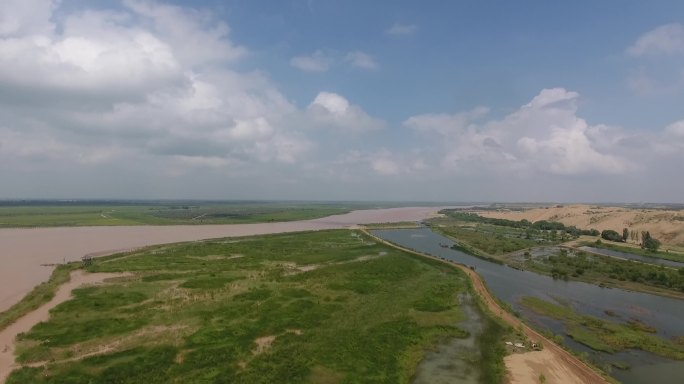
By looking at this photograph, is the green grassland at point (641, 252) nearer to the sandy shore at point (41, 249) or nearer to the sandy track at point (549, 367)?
the sandy track at point (549, 367)

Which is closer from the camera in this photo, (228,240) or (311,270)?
(311,270)

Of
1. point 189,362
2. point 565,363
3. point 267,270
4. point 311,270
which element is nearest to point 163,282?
point 267,270

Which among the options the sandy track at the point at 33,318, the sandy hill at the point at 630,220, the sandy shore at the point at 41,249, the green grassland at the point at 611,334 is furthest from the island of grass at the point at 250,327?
the sandy hill at the point at 630,220

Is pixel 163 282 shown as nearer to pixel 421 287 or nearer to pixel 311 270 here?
pixel 311 270

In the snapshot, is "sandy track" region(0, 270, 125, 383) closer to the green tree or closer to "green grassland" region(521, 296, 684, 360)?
"green grassland" region(521, 296, 684, 360)

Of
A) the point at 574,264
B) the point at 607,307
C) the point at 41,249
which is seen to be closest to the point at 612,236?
the point at 574,264

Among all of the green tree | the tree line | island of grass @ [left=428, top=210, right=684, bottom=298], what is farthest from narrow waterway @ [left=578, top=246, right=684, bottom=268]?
the green tree
